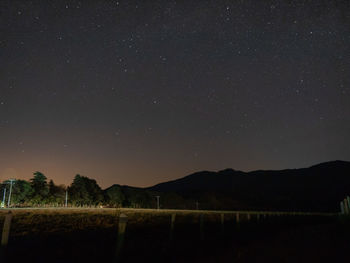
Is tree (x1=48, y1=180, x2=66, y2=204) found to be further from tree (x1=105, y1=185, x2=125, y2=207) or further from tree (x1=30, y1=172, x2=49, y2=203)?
tree (x1=105, y1=185, x2=125, y2=207)

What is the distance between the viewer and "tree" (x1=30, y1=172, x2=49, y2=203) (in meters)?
81.8

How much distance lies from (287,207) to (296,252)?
142131 millimetres

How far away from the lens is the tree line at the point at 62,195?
8094 cm

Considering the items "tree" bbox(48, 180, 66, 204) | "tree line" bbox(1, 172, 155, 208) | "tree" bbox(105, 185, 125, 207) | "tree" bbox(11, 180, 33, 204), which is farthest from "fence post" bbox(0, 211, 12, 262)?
"tree" bbox(105, 185, 125, 207)

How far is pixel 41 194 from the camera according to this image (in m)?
84.1

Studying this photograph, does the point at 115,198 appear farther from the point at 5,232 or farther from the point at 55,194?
the point at 5,232

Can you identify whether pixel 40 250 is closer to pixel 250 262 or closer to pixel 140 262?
pixel 140 262

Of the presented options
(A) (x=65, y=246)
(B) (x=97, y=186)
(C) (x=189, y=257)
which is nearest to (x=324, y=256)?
(C) (x=189, y=257)

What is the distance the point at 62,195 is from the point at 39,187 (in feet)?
21.3

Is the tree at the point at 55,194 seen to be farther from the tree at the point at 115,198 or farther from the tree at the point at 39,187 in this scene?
the tree at the point at 115,198

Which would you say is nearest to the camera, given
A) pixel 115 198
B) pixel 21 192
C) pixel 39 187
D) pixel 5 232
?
pixel 5 232

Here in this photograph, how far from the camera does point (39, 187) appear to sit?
281 feet

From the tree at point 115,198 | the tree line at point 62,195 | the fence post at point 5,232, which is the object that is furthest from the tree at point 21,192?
the fence post at point 5,232

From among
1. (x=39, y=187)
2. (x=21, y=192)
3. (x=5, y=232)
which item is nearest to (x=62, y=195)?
Result: (x=39, y=187)
